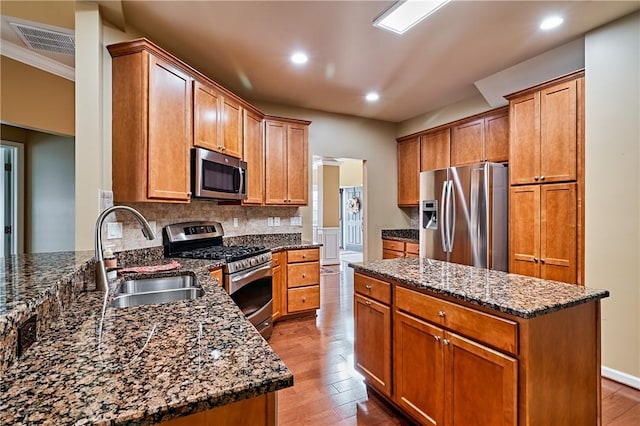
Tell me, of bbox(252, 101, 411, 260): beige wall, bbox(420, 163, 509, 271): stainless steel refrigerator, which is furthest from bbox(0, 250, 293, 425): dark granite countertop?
bbox(252, 101, 411, 260): beige wall

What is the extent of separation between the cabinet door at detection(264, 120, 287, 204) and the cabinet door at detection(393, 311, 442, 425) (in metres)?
2.41

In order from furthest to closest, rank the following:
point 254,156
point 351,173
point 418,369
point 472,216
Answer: point 351,173
point 254,156
point 472,216
point 418,369

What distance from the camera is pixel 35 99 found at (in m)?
3.52

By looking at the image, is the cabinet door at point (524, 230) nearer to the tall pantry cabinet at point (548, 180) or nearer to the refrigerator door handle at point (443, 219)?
the tall pantry cabinet at point (548, 180)

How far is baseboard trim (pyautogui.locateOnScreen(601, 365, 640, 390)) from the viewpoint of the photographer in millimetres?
2398

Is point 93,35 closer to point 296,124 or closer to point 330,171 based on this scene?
point 296,124

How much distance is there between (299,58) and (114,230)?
7.24ft

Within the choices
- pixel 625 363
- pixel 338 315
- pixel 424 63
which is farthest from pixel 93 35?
pixel 625 363

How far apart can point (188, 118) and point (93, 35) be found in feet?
2.55

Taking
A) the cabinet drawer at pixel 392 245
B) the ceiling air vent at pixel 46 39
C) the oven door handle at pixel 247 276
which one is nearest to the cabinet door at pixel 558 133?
the cabinet drawer at pixel 392 245

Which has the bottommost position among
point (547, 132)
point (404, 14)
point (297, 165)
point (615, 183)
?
point (615, 183)

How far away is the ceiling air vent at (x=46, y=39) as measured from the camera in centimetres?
279

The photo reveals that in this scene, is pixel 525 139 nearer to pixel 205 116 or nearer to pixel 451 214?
pixel 451 214

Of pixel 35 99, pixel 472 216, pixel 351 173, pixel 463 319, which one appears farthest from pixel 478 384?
pixel 351 173
